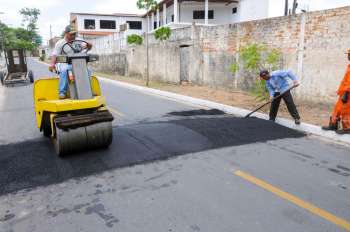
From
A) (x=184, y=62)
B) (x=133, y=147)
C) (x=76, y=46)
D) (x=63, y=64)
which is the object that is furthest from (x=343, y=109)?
(x=184, y=62)

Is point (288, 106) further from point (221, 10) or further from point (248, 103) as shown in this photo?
point (221, 10)

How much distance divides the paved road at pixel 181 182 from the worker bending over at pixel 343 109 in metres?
0.55

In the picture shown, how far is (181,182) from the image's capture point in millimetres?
4070

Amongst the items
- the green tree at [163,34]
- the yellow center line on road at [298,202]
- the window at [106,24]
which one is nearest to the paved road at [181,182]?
the yellow center line on road at [298,202]

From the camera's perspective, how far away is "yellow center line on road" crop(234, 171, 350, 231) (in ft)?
10.2

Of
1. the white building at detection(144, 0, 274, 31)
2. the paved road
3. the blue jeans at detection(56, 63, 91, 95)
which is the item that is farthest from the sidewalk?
the white building at detection(144, 0, 274, 31)

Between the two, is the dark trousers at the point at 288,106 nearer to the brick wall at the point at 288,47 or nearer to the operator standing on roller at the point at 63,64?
the brick wall at the point at 288,47

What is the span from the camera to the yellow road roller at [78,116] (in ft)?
15.4

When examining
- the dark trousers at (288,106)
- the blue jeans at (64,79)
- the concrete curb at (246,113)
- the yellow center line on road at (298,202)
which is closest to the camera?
the yellow center line on road at (298,202)

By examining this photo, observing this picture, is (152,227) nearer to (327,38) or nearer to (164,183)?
(164,183)

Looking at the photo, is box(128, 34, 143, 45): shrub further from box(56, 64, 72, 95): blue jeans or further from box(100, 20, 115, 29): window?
box(100, 20, 115, 29): window

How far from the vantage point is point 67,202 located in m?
3.57

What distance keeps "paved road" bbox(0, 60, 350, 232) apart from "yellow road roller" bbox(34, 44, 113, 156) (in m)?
0.25

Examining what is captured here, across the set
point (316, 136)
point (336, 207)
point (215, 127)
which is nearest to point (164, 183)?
point (336, 207)
